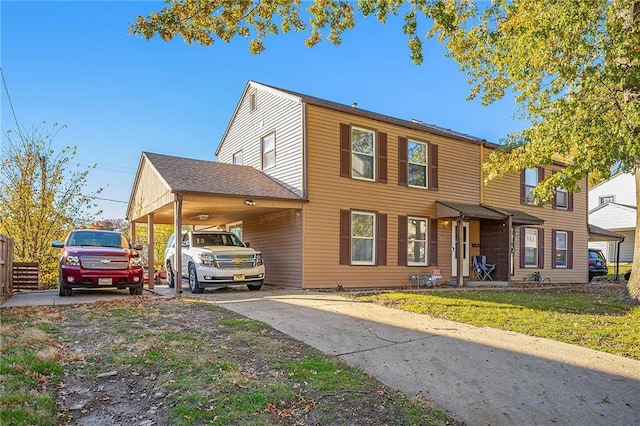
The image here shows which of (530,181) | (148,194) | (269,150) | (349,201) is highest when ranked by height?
(269,150)

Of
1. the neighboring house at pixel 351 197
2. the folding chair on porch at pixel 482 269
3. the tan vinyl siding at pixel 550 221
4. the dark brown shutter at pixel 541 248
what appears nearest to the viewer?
the neighboring house at pixel 351 197

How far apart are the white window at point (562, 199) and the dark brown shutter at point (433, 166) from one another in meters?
7.87

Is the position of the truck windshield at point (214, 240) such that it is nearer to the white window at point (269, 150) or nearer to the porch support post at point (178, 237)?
the porch support post at point (178, 237)

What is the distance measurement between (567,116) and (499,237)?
8.06 meters

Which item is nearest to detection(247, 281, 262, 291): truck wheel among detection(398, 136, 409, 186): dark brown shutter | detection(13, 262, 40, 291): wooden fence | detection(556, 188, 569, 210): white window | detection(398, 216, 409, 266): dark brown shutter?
detection(398, 216, 409, 266): dark brown shutter

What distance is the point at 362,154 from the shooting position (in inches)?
547

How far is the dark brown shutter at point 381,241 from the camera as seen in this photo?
13.9m

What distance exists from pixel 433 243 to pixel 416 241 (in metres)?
0.74

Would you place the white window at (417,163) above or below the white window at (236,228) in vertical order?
above

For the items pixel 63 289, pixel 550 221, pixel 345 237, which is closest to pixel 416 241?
pixel 345 237

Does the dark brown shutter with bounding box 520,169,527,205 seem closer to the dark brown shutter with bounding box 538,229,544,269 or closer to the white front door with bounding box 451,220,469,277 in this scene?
the dark brown shutter with bounding box 538,229,544,269

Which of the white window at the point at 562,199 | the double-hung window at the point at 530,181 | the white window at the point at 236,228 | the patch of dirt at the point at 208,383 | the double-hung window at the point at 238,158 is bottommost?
the patch of dirt at the point at 208,383

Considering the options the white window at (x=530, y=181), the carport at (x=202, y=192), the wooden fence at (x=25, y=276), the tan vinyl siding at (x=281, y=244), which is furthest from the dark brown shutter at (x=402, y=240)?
the wooden fence at (x=25, y=276)

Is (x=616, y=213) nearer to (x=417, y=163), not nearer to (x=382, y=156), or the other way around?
(x=417, y=163)
